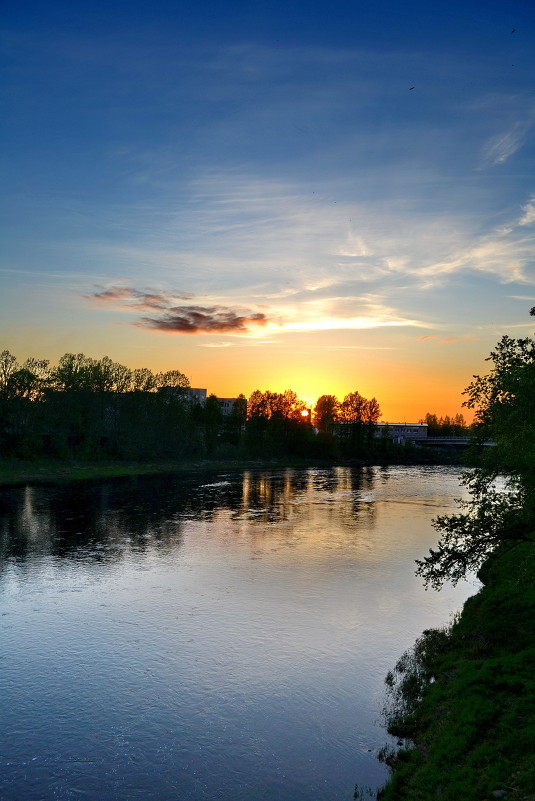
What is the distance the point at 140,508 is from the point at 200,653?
144 feet

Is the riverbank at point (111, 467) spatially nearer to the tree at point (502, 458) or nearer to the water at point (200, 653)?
the water at point (200, 653)

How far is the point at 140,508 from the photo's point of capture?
224 ft

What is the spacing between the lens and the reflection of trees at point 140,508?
4831 centimetres

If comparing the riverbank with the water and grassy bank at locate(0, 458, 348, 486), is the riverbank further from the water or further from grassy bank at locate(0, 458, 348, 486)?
the water

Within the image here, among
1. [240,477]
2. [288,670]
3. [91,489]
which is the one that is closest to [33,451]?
[91,489]

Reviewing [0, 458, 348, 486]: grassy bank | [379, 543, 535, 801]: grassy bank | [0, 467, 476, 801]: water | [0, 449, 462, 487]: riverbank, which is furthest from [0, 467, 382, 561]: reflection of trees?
[379, 543, 535, 801]: grassy bank

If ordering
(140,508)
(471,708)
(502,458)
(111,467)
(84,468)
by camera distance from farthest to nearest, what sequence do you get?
(111,467), (84,468), (140,508), (502,458), (471,708)

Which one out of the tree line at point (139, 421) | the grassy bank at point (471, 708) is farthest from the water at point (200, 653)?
the tree line at point (139, 421)

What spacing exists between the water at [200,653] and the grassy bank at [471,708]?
105 centimetres

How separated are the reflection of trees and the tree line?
74.2 ft

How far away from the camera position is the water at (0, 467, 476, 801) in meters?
17.3

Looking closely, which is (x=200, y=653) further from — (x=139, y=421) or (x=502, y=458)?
(x=139, y=421)

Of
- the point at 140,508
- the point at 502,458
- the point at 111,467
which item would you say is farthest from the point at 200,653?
the point at 111,467

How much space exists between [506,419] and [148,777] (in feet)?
56.9
